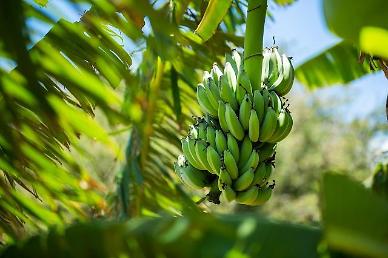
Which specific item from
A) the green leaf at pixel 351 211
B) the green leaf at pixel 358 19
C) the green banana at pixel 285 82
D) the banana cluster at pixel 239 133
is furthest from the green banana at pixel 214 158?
the green leaf at pixel 351 211

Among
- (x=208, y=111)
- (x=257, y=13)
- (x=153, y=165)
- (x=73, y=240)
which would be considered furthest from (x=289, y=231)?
(x=153, y=165)

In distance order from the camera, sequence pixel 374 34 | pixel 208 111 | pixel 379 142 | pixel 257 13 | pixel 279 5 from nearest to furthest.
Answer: pixel 374 34, pixel 257 13, pixel 208 111, pixel 279 5, pixel 379 142

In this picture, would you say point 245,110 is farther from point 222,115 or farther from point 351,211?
point 351,211

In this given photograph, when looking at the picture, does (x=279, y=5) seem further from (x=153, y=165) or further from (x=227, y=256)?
(x=227, y=256)

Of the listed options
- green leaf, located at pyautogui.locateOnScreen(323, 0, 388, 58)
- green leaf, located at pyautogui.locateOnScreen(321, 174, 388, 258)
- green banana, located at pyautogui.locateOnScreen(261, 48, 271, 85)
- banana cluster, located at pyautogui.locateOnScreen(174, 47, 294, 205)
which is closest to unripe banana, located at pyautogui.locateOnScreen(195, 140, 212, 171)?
banana cluster, located at pyautogui.locateOnScreen(174, 47, 294, 205)

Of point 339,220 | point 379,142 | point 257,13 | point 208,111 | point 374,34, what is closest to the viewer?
point 339,220

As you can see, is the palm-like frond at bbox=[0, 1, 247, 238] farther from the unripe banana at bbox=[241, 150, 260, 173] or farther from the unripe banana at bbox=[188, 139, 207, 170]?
the unripe banana at bbox=[241, 150, 260, 173]
